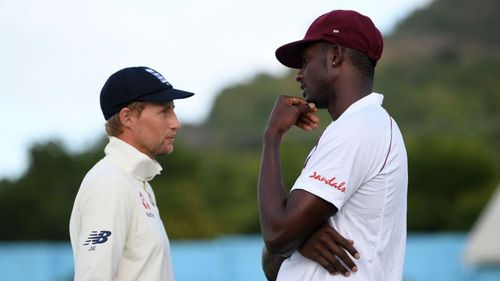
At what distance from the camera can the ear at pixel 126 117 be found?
454 cm

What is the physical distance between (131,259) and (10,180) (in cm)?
3162

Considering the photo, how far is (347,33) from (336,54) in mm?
100

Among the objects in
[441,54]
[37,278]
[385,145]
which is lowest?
[441,54]

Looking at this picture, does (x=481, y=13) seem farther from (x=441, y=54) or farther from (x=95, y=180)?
Answer: (x=95, y=180)

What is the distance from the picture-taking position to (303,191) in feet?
13.1

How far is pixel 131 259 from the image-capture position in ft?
14.2

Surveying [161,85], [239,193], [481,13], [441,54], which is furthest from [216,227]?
[481,13]

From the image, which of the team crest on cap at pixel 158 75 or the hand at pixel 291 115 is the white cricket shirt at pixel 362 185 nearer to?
the hand at pixel 291 115

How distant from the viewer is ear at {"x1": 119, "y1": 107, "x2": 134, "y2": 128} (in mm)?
4543

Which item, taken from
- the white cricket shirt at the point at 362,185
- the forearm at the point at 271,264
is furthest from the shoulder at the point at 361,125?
the forearm at the point at 271,264

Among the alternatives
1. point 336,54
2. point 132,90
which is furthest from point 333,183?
point 132,90

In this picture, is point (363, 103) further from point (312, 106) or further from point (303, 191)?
point (303, 191)

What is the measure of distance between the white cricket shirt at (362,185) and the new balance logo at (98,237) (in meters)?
0.75

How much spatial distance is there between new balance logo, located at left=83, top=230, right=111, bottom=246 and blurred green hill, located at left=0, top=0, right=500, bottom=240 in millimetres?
28292
